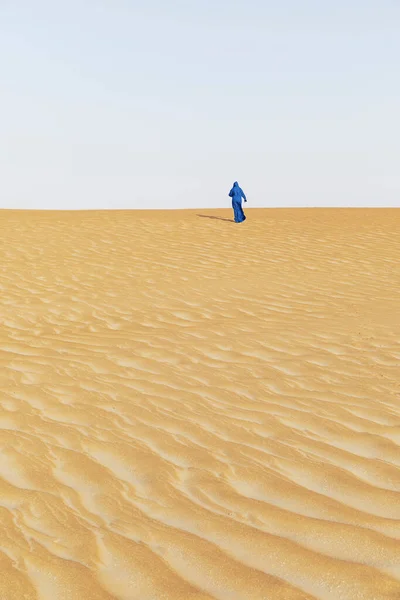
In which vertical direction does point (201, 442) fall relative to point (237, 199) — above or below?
below

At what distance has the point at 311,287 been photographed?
9.98 meters

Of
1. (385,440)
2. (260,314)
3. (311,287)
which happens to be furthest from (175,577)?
(311,287)

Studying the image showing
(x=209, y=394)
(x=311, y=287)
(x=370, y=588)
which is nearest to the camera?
(x=370, y=588)

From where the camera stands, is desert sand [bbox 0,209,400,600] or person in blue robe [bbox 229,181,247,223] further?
person in blue robe [bbox 229,181,247,223]

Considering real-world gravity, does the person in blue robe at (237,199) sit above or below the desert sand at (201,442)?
above

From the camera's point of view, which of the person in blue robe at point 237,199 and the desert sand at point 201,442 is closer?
the desert sand at point 201,442

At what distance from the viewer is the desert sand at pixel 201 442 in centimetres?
288

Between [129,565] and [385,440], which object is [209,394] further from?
[129,565]

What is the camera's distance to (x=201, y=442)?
433 centimetres

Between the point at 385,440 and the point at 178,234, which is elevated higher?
the point at 178,234

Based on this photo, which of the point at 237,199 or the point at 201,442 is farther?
the point at 237,199

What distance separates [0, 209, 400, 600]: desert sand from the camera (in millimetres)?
2879

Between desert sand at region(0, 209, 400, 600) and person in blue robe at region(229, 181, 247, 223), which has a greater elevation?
person in blue robe at region(229, 181, 247, 223)

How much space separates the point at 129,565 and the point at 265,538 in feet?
1.87
